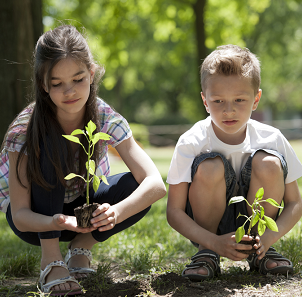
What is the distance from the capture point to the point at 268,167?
200 cm

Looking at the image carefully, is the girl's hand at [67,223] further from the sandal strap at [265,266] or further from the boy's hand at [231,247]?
the sandal strap at [265,266]

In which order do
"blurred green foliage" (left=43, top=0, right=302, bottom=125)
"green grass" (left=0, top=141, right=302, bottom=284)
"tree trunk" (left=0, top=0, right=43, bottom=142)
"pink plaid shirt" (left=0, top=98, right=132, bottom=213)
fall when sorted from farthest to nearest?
"blurred green foliage" (left=43, top=0, right=302, bottom=125), "tree trunk" (left=0, top=0, right=43, bottom=142), "green grass" (left=0, top=141, right=302, bottom=284), "pink plaid shirt" (left=0, top=98, right=132, bottom=213)

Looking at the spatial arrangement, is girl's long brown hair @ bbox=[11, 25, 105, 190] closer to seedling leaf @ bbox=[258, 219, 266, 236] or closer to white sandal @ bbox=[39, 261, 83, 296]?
white sandal @ bbox=[39, 261, 83, 296]

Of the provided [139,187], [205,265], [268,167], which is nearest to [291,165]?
[268,167]

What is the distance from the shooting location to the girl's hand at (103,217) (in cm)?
173

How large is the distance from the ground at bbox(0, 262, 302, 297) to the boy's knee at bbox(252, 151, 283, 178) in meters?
0.56

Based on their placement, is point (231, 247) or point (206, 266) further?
point (206, 266)

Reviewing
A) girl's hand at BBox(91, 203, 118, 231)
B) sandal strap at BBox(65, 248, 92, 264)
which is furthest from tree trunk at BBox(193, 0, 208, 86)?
girl's hand at BBox(91, 203, 118, 231)

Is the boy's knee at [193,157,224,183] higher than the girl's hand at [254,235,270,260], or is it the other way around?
the boy's knee at [193,157,224,183]

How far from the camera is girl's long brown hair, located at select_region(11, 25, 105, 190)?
1954mm

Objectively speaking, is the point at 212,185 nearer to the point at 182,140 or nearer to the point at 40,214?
the point at 182,140

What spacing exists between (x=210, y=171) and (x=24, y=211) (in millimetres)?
1033

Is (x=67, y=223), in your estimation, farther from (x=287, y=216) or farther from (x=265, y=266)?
(x=287, y=216)

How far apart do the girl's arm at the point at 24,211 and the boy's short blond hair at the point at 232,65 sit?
1.19m
